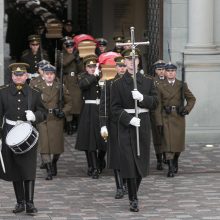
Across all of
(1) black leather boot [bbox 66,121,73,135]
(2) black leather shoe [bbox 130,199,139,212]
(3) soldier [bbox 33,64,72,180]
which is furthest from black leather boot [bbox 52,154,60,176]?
(1) black leather boot [bbox 66,121,73,135]

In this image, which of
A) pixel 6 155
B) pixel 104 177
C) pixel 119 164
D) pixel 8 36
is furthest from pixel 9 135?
pixel 8 36

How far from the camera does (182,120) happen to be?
15914 millimetres

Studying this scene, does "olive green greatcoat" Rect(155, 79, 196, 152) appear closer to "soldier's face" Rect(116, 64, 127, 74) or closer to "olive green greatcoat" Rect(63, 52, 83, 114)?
"soldier's face" Rect(116, 64, 127, 74)

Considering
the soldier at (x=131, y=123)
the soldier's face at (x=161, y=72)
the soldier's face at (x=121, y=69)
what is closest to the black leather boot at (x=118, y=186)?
the soldier at (x=131, y=123)

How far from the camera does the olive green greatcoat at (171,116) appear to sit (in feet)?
51.5

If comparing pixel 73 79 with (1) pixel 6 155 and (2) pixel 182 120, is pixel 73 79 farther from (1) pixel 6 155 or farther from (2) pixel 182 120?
(1) pixel 6 155

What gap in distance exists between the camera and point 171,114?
15805mm

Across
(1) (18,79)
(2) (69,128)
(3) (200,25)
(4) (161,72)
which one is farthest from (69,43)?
(1) (18,79)

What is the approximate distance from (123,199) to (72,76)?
589 cm

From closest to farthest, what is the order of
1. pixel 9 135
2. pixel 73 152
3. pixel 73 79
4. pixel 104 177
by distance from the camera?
1. pixel 9 135
2. pixel 104 177
3. pixel 73 152
4. pixel 73 79

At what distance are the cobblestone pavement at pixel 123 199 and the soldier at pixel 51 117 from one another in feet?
1.22

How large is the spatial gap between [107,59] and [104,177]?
1.62m

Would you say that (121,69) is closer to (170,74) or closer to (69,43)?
(170,74)

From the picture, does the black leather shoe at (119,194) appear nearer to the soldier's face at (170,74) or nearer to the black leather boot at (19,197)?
the black leather boot at (19,197)
